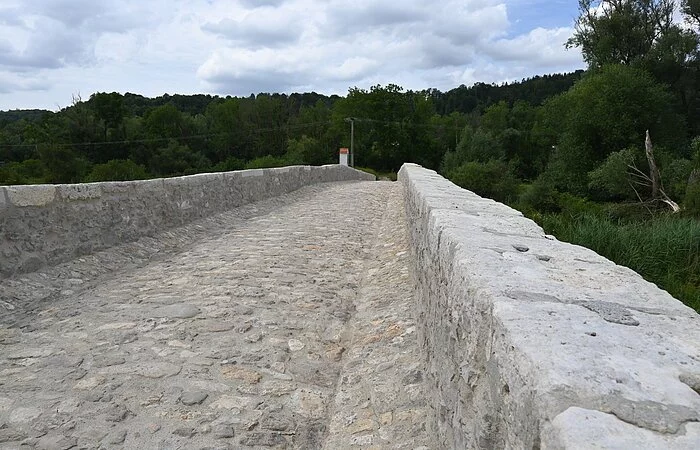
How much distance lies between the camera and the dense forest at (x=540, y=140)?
1039 cm

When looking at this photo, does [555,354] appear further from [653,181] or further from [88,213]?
[653,181]

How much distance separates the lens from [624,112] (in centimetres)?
2620

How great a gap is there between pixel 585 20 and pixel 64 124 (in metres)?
43.6

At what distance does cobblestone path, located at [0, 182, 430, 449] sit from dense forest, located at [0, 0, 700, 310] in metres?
2.96

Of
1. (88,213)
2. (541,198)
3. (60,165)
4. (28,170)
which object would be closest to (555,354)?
(88,213)

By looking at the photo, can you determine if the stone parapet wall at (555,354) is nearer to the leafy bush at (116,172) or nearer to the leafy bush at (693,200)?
the leafy bush at (693,200)

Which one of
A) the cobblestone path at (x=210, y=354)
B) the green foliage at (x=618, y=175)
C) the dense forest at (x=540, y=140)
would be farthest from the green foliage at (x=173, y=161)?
the cobblestone path at (x=210, y=354)

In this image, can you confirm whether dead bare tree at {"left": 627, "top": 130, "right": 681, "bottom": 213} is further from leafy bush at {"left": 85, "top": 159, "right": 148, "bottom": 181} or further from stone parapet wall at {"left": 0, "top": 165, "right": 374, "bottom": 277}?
leafy bush at {"left": 85, "top": 159, "right": 148, "bottom": 181}

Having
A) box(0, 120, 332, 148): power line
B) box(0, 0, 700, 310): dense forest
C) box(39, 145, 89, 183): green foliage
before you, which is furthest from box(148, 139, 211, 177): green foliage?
box(39, 145, 89, 183): green foliage

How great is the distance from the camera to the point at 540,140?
156 feet

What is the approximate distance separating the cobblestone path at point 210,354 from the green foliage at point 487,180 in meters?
32.0

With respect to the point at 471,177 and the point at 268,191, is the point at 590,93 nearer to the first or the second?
the point at 471,177

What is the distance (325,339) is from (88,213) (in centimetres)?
268

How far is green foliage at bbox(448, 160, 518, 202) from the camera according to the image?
3516cm
